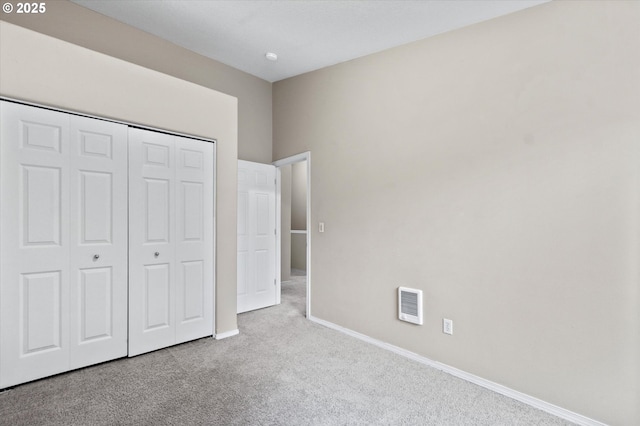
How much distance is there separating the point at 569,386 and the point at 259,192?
12.1ft

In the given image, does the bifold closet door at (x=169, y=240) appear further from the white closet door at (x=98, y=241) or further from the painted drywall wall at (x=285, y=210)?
the painted drywall wall at (x=285, y=210)

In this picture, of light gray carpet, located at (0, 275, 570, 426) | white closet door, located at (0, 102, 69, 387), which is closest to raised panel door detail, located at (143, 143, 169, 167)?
white closet door, located at (0, 102, 69, 387)

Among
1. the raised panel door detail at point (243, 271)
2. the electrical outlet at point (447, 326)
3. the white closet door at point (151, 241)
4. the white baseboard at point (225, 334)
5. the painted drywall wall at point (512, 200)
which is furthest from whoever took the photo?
the raised panel door detail at point (243, 271)

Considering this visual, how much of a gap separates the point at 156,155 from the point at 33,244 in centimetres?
115

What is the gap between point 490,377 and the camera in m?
2.42

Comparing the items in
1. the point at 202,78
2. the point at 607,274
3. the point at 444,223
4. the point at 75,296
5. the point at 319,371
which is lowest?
the point at 319,371

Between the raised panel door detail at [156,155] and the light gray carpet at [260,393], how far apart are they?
1.76 metres

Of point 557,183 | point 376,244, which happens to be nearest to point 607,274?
point 557,183

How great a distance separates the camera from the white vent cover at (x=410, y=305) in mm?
2859

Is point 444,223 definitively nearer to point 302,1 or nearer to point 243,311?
point 302,1

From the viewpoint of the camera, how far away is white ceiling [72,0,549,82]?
8.49 ft

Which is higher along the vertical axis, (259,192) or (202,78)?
(202,78)

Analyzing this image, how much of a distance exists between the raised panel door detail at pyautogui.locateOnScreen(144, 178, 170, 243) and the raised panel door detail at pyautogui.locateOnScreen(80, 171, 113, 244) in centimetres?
30

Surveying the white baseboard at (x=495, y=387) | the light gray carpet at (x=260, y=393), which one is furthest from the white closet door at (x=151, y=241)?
the white baseboard at (x=495, y=387)
